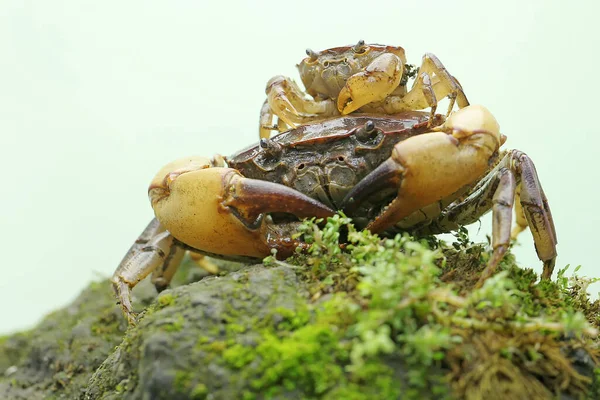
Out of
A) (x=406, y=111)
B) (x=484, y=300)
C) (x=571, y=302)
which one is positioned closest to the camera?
(x=484, y=300)

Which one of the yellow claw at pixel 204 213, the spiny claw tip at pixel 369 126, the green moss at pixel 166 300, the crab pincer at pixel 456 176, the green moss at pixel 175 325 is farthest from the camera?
the spiny claw tip at pixel 369 126

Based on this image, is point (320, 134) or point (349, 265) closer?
point (349, 265)

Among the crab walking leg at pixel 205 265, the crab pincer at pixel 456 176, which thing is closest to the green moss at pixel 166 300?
the crab pincer at pixel 456 176

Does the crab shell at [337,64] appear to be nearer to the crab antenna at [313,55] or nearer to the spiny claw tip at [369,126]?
the crab antenna at [313,55]

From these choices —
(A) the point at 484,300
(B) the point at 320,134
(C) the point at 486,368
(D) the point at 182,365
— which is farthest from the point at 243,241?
(C) the point at 486,368

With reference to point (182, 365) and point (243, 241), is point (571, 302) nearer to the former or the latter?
point (243, 241)

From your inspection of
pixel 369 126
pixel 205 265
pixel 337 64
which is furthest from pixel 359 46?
pixel 205 265
